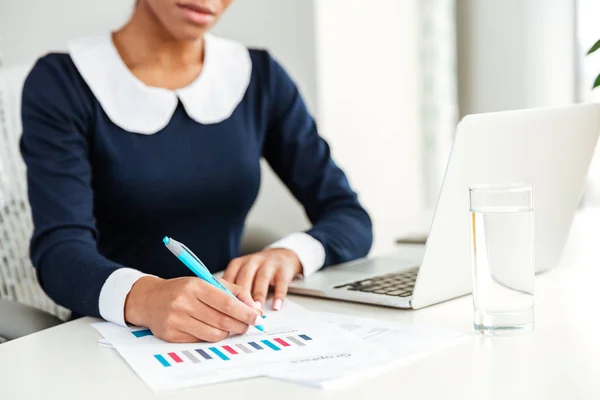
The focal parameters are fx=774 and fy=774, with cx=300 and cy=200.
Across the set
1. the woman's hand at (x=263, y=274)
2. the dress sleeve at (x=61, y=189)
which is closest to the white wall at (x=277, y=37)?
the dress sleeve at (x=61, y=189)

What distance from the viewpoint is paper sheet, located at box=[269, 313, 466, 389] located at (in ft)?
2.25

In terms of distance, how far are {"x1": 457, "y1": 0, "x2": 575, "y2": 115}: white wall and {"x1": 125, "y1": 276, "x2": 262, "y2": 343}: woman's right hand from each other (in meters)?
1.78

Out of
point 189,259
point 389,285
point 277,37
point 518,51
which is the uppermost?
point 277,37

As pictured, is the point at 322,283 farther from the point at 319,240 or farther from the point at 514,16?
the point at 514,16

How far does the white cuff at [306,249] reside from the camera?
3.84 feet

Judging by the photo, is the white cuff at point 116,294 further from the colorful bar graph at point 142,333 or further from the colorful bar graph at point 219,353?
the colorful bar graph at point 219,353

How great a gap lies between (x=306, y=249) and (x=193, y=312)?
38 centimetres

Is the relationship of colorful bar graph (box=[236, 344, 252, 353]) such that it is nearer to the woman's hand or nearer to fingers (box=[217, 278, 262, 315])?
fingers (box=[217, 278, 262, 315])

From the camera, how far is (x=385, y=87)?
2.78 meters

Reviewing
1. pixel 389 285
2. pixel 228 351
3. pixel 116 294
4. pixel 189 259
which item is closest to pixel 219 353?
pixel 228 351

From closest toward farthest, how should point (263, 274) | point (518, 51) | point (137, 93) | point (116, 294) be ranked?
1. point (116, 294)
2. point (263, 274)
3. point (137, 93)
4. point (518, 51)

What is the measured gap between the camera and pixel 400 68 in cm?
284

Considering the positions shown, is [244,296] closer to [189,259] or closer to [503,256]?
[189,259]

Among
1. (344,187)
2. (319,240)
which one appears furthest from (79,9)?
(319,240)
